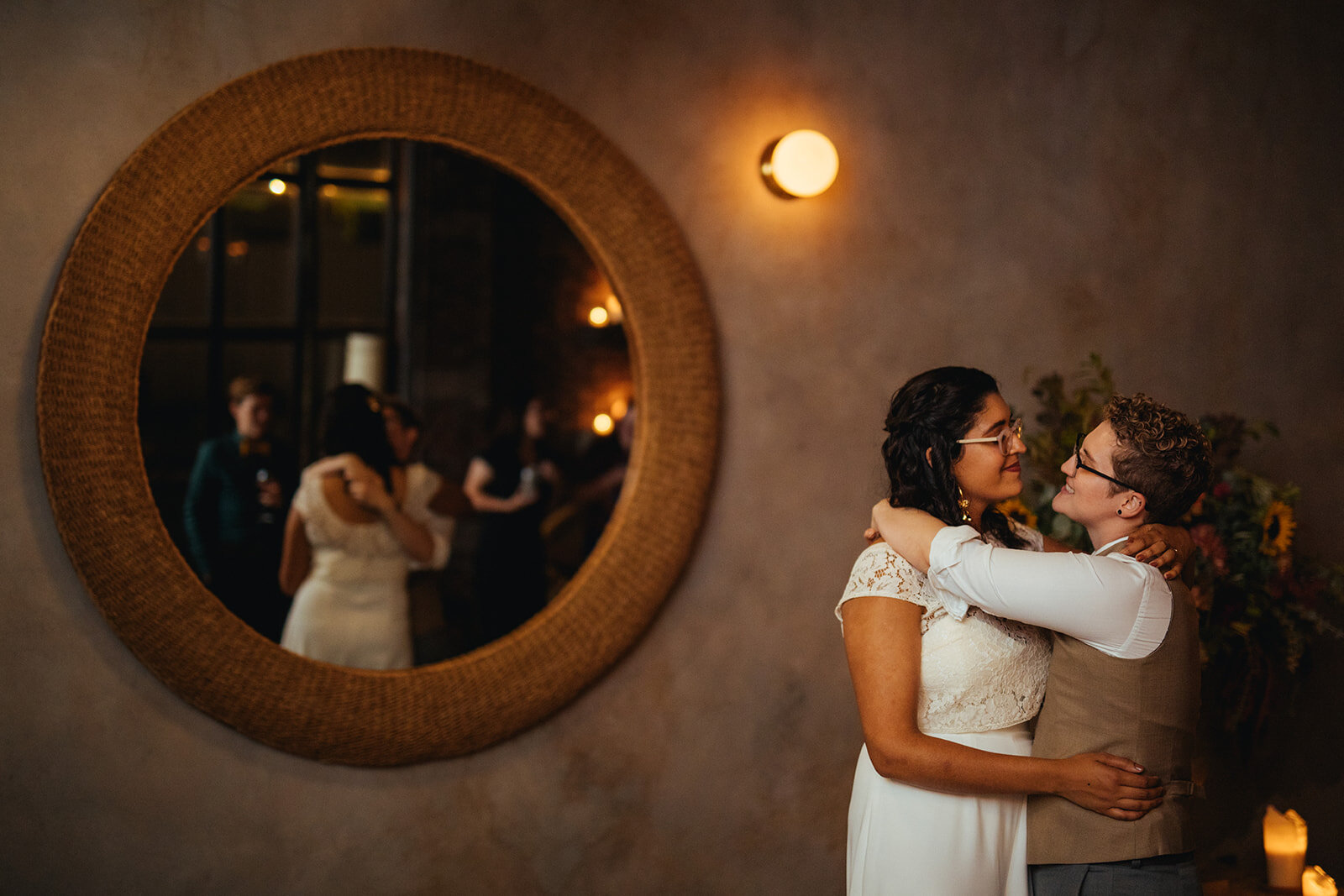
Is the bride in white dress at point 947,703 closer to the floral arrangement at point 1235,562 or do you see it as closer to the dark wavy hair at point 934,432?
the dark wavy hair at point 934,432

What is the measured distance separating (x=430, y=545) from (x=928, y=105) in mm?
1410

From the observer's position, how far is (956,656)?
4.43ft

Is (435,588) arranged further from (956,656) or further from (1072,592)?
(1072,592)

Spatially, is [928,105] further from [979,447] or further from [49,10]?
[49,10]

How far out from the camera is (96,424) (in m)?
1.45

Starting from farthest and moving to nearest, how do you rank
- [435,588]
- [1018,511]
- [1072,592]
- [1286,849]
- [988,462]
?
[1286,849], [1018,511], [435,588], [988,462], [1072,592]

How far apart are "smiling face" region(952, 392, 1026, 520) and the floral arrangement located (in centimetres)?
51

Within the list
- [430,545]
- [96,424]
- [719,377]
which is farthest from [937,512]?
[96,424]

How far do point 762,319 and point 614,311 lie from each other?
34cm

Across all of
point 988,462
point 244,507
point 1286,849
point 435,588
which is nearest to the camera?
point 988,462

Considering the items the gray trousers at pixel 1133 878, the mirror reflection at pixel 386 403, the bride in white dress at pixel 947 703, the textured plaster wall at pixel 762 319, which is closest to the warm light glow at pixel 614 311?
the mirror reflection at pixel 386 403

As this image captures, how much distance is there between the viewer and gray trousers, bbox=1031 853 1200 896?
1265 mm

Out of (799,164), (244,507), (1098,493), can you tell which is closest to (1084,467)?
(1098,493)

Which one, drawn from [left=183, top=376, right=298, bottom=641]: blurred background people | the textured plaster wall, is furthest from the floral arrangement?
[left=183, top=376, right=298, bottom=641]: blurred background people
